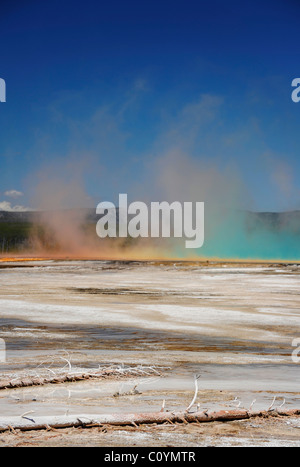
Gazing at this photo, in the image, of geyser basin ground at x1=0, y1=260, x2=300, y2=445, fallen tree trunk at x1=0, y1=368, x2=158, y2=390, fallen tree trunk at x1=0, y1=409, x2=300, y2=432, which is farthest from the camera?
fallen tree trunk at x1=0, y1=368, x2=158, y2=390

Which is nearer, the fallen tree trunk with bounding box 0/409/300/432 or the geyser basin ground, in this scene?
the fallen tree trunk with bounding box 0/409/300/432

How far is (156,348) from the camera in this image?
1177cm

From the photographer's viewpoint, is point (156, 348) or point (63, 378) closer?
point (63, 378)

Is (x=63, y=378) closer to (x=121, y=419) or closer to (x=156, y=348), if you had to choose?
(x=121, y=419)

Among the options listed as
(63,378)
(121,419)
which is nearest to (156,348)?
(63,378)

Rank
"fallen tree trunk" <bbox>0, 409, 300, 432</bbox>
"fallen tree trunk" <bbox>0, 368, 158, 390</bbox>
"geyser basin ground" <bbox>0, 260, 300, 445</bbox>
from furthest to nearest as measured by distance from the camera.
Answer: "fallen tree trunk" <bbox>0, 368, 158, 390</bbox>
"geyser basin ground" <bbox>0, 260, 300, 445</bbox>
"fallen tree trunk" <bbox>0, 409, 300, 432</bbox>

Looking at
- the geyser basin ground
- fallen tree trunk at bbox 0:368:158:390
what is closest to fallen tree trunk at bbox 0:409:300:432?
the geyser basin ground

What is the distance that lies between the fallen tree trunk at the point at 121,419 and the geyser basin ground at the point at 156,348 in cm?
51

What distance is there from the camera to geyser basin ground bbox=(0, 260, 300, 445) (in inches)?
282

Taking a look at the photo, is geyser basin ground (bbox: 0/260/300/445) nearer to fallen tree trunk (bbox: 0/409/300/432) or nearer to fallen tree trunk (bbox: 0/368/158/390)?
fallen tree trunk (bbox: 0/368/158/390)

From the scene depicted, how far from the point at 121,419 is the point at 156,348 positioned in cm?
591

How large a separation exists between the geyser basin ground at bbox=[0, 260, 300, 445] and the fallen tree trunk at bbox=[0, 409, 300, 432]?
1.66 feet

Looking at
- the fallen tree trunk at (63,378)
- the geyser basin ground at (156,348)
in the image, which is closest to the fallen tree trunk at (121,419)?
the geyser basin ground at (156,348)
